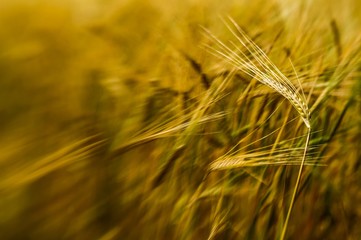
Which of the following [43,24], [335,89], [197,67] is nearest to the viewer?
[43,24]

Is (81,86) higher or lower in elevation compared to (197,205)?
higher

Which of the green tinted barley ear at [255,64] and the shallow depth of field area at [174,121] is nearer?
the shallow depth of field area at [174,121]

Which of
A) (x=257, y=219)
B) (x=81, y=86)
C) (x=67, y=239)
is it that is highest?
(x=81, y=86)

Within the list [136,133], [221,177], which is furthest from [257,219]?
[136,133]

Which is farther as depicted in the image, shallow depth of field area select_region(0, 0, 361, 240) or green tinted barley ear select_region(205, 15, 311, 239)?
green tinted barley ear select_region(205, 15, 311, 239)

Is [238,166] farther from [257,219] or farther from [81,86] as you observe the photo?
[81,86]
